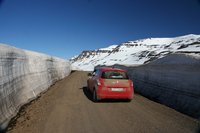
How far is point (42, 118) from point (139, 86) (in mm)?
9901

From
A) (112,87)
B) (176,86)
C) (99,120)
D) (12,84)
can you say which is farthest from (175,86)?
(12,84)

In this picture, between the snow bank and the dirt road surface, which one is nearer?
the dirt road surface

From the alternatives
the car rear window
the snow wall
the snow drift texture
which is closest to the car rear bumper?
the car rear window

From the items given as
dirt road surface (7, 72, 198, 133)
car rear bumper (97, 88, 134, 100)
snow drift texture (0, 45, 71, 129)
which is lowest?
dirt road surface (7, 72, 198, 133)

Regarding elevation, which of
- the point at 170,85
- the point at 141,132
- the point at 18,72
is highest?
the point at 18,72

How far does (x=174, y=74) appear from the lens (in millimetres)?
10852

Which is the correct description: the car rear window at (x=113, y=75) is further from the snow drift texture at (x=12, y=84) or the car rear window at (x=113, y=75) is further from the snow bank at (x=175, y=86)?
the snow drift texture at (x=12, y=84)

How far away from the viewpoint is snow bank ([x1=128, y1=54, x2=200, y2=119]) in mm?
8757

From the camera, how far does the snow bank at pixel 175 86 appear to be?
8757 mm

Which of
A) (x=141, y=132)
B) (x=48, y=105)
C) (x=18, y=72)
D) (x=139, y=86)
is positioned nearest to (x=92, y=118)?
(x=141, y=132)

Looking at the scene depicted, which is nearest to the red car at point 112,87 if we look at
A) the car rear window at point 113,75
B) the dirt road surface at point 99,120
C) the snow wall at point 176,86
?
the car rear window at point 113,75

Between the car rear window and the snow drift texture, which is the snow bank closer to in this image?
the car rear window

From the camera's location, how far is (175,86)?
10438mm

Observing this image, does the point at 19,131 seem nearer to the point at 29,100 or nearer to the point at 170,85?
the point at 29,100
